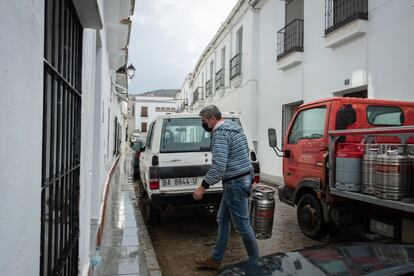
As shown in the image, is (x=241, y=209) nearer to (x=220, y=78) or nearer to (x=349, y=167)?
(x=349, y=167)

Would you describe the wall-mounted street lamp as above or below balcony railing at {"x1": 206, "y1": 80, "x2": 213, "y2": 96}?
below

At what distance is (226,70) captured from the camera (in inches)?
759

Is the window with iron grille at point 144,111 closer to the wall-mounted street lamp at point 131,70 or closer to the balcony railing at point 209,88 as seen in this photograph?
the balcony railing at point 209,88

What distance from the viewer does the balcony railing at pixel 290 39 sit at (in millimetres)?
11234

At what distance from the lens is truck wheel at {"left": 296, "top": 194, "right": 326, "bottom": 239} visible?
5465 millimetres

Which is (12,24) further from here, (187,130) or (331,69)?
(331,69)

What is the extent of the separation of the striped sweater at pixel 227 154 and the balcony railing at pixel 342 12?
5657 millimetres

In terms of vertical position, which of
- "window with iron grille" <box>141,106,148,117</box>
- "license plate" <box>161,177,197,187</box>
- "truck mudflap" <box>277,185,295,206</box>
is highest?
"window with iron grille" <box>141,106,148,117</box>

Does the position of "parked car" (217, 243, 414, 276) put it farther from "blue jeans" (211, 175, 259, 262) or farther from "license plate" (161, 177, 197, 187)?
"license plate" (161, 177, 197, 187)

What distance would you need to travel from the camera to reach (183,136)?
20.3ft

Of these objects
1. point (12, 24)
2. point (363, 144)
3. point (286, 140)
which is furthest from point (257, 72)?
point (12, 24)

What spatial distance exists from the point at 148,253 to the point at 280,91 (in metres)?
9.07

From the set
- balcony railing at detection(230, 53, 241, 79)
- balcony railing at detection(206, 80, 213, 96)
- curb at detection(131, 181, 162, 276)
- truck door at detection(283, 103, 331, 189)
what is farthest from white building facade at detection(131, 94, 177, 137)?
truck door at detection(283, 103, 331, 189)

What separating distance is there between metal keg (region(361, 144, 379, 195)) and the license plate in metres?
2.62
